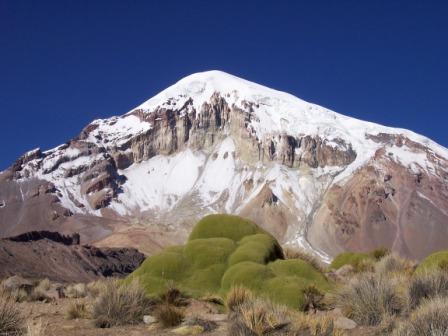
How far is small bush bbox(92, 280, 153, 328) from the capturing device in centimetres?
1264

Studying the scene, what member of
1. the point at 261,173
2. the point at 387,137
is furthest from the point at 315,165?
the point at 387,137

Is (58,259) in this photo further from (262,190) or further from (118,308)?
(262,190)

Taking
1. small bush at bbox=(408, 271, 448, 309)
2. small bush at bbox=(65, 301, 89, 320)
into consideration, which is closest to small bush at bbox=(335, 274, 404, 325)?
small bush at bbox=(408, 271, 448, 309)

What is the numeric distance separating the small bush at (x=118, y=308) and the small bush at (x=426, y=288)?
5706 millimetres

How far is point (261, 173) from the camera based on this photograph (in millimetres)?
179875

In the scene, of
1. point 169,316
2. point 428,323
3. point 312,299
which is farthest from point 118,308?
point 428,323

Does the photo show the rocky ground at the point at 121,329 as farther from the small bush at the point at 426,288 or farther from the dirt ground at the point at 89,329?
the small bush at the point at 426,288

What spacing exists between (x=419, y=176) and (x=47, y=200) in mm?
103613

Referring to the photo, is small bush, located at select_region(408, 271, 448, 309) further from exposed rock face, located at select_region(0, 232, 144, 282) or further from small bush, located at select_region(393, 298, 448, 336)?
exposed rock face, located at select_region(0, 232, 144, 282)

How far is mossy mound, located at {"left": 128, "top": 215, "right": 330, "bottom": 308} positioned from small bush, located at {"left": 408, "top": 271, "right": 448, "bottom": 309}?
2.86 metres

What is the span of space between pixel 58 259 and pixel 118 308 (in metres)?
80.0

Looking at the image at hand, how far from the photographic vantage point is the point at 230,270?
17.0 m

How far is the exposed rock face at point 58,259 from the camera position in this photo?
7662 cm

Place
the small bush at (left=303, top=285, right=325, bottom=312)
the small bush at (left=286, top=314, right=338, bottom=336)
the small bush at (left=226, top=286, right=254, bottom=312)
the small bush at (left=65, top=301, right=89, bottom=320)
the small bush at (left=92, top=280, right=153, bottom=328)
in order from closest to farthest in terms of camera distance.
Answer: the small bush at (left=286, top=314, right=338, bottom=336) < the small bush at (left=92, top=280, right=153, bottom=328) < the small bush at (left=226, top=286, right=254, bottom=312) < the small bush at (left=65, top=301, right=89, bottom=320) < the small bush at (left=303, top=285, right=325, bottom=312)
